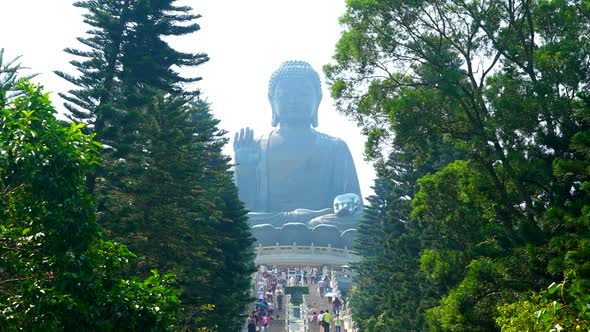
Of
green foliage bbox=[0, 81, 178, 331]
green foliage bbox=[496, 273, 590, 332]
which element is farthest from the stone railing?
green foliage bbox=[0, 81, 178, 331]

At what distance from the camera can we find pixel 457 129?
1317 centimetres

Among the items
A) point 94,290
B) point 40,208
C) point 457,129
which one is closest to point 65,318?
point 94,290

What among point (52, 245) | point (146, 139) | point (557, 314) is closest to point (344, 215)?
point (146, 139)

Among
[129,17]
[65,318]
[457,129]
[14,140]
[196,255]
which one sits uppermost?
[129,17]

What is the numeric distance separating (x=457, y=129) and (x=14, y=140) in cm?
772

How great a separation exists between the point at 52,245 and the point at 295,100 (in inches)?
1635

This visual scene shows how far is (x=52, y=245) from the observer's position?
23.7 ft

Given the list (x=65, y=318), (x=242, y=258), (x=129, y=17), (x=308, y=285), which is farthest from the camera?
(x=308, y=285)

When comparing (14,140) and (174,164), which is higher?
(174,164)

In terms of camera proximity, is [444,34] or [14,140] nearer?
[14,140]

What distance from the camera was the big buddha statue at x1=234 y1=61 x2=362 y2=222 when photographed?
48531 millimetres

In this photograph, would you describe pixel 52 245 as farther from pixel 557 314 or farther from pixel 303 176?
pixel 303 176

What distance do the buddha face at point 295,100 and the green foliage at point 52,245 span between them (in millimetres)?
40974

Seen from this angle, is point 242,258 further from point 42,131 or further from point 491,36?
point 42,131
